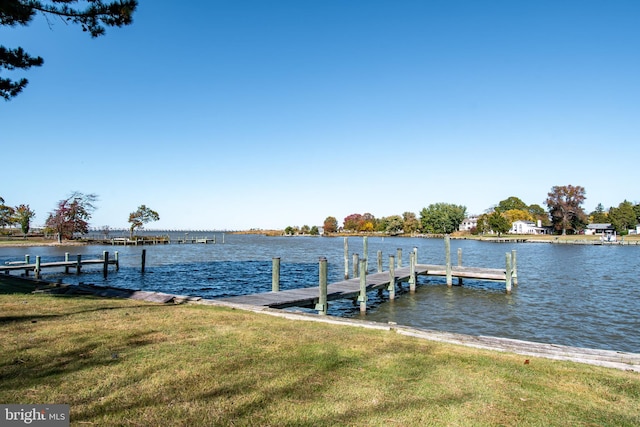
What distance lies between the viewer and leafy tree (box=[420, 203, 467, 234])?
13309cm

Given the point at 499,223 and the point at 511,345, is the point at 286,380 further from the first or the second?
the point at 499,223

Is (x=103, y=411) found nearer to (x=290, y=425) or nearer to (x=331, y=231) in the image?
(x=290, y=425)

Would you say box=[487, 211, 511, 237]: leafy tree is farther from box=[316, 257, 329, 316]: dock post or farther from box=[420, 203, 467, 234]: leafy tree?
box=[316, 257, 329, 316]: dock post

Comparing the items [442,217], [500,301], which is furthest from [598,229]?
[500,301]

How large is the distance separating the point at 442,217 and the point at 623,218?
167 feet

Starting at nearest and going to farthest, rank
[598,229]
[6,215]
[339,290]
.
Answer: [339,290], [6,215], [598,229]

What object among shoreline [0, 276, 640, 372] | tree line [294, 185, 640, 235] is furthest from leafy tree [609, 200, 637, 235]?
shoreline [0, 276, 640, 372]

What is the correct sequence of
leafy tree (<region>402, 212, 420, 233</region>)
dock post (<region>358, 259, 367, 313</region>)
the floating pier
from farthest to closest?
leafy tree (<region>402, 212, 420, 233</region>) < dock post (<region>358, 259, 367, 313</region>) < the floating pier

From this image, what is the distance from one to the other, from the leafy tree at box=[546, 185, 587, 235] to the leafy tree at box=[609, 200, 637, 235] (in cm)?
747

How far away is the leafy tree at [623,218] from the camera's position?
10938 cm

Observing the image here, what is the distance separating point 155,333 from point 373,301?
49.5 ft

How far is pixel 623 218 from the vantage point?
111 m

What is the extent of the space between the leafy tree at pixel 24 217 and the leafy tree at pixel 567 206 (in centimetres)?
14070

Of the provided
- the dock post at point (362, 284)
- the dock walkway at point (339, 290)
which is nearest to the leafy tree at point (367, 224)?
the dock walkway at point (339, 290)
